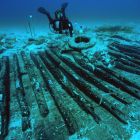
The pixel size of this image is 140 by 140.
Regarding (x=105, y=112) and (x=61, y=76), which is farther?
(x=61, y=76)

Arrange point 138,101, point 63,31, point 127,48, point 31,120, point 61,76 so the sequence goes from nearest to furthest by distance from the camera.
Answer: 1. point 31,120
2. point 138,101
3. point 61,76
4. point 127,48
5. point 63,31

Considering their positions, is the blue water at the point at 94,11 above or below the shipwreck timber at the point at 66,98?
below

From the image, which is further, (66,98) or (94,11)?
(94,11)

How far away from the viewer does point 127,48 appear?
8156 mm

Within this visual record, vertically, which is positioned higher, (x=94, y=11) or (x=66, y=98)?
(x=66, y=98)

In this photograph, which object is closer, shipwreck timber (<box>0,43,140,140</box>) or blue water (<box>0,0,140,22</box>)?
shipwreck timber (<box>0,43,140,140</box>)

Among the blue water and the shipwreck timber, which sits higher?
the shipwreck timber

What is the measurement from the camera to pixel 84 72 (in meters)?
5.92

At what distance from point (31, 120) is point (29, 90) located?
4.58 ft

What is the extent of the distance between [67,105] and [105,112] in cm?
104

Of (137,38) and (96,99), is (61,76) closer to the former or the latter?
(96,99)

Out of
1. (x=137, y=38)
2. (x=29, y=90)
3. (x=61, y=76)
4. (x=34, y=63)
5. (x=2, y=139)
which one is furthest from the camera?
(x=137, y=38)

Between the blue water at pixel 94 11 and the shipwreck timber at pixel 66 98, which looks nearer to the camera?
the shipwreck timber at pixel 66 98


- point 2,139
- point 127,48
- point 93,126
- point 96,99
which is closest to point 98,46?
point 127,48
